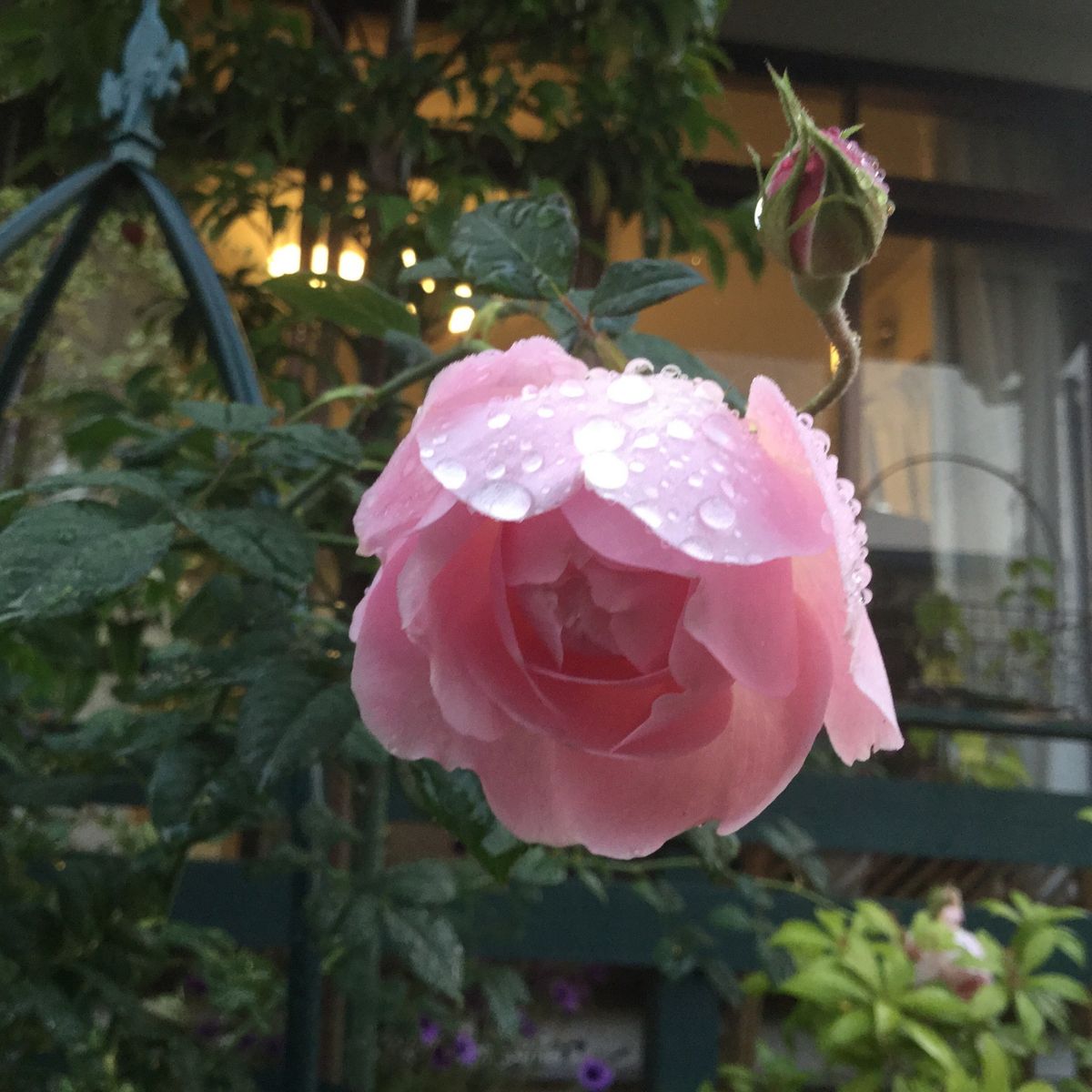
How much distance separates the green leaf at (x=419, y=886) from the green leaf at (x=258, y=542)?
230 millimetres

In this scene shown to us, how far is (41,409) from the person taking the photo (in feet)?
2.54

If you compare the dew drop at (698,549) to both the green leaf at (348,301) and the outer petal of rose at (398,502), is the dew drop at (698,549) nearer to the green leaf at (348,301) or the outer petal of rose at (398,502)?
the outer petal of rose at (398,502)

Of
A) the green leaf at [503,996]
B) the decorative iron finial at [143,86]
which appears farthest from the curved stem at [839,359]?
the green leaf at [503,996]

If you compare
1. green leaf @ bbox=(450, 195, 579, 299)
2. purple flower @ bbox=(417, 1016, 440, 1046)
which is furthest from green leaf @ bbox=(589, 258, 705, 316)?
purple flower @ bbox=(417, 1016, 440, 1046)

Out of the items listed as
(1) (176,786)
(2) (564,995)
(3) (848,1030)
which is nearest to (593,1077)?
(2) (564,995)

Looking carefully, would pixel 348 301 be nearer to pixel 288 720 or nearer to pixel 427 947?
pixel 288 720

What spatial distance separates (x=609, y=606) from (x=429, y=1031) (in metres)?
1.39

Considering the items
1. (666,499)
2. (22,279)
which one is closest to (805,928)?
(666,499)

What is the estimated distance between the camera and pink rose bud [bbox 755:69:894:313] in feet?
0.82

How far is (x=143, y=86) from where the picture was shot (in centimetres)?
56

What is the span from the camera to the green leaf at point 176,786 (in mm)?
377

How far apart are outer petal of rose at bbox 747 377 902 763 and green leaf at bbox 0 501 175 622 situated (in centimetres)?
21

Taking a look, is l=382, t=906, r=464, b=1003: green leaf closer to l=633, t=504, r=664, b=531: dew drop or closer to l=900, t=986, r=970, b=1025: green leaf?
l=633, t=504, r=664, b=531: dew drop

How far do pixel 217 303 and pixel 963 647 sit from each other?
6.50 feet
